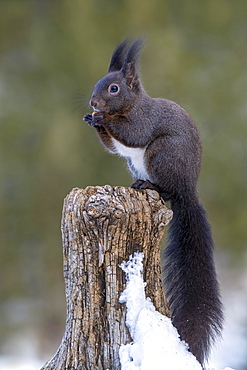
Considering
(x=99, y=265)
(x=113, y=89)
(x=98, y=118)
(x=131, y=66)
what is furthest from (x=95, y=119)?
(x=99, y=265)

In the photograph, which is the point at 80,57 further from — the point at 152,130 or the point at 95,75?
the point at 152,130

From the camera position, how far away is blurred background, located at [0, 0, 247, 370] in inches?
174

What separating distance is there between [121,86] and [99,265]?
2.59 feet

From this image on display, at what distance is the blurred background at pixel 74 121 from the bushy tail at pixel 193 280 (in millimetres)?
2302

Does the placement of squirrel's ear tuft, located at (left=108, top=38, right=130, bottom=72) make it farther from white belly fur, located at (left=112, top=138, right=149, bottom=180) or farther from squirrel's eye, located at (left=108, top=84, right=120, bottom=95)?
white belly fur, located at (left=112, top=138, right=149, bottom=180)

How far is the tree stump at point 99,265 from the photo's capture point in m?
1.64

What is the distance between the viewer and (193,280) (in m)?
1.91

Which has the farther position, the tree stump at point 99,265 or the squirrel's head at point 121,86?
the squirrel's head at point 121,86

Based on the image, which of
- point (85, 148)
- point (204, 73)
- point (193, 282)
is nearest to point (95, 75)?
point (85, 148)

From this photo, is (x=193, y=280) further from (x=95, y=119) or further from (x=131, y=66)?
(x=131, y=66)

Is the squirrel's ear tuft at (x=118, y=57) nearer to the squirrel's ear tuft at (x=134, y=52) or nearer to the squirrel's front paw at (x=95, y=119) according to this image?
the squirrel's ear tuft at (x=134, y=52)

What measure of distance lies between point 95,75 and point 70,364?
2.99 m

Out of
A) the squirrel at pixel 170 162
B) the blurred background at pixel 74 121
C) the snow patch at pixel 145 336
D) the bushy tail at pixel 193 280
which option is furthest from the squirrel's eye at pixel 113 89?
the blurred background at pixel 74 121

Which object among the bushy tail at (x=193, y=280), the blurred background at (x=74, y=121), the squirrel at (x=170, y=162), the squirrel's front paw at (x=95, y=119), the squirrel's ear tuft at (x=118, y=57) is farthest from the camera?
the blurred background at (x=74, y=121)
